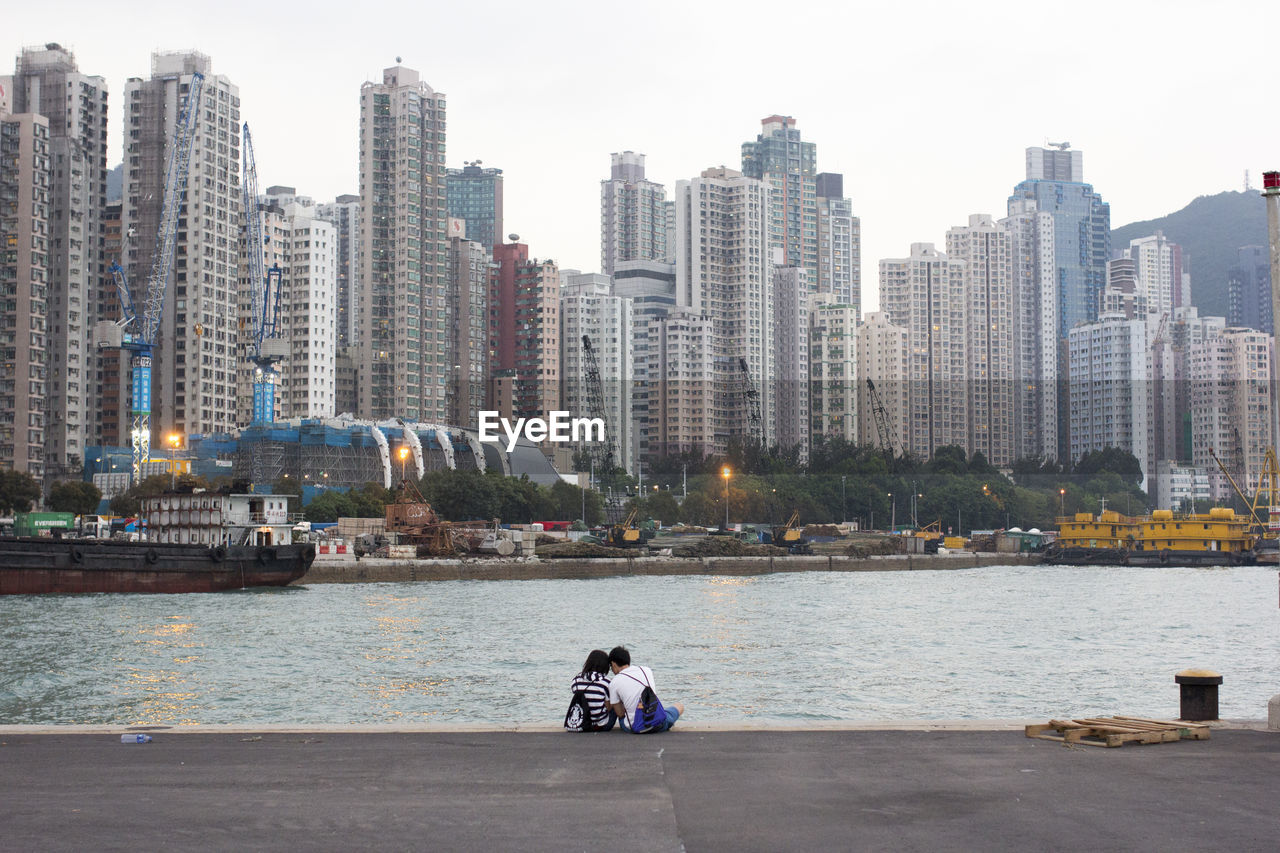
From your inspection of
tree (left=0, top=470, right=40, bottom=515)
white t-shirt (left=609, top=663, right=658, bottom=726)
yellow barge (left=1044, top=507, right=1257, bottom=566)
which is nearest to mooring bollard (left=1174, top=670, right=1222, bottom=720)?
white t-shirt (left=609, top=663, right=658, bottom=726)

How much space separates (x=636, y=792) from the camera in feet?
40.4

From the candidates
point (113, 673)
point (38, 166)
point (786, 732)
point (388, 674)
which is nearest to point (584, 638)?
point (388, 674)

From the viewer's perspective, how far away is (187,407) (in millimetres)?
192750

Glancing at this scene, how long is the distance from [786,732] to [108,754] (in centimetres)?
796

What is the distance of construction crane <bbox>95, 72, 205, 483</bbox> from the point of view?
15650 centimetres

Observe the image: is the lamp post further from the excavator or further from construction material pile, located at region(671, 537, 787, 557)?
construction material pile, located at region(671, 537, 787, 557)

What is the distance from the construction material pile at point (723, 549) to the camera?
486 ft

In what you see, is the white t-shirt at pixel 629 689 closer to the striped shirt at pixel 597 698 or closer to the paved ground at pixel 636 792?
the striped shirt at pixel 597 698

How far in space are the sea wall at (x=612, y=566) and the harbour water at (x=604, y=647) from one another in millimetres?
14147

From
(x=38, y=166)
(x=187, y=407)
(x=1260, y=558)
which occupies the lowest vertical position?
(x=1260, y=558)

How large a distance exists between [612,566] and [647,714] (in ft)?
366

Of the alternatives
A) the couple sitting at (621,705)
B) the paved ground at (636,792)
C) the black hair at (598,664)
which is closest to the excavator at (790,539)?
the black hair at (598,664)

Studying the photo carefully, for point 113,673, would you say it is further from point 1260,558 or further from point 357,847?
point 1260,558

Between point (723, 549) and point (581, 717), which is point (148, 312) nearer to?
point (723, 549)
